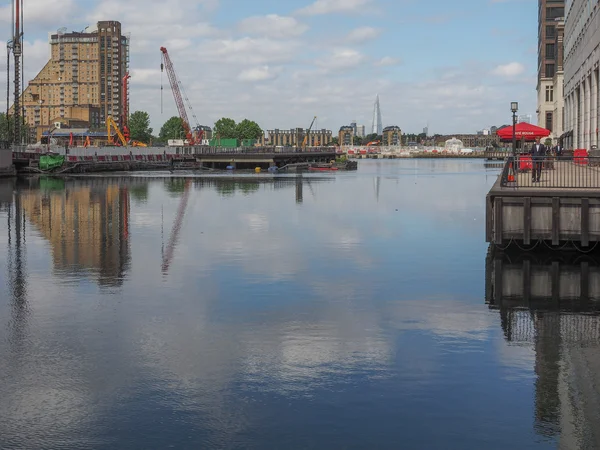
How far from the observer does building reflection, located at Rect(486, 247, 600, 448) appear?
13.6 meters

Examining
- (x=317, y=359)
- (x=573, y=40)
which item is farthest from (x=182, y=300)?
(x=573, y=40)

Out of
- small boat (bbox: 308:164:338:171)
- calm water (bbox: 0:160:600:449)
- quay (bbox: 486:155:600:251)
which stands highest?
small boat (bbox: 308:164:338:171)

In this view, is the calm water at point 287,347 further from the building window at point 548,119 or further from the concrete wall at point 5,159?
the building window at point 548,119

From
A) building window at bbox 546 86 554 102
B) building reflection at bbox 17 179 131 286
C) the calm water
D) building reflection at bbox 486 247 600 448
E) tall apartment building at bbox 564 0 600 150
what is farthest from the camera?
building window at bbox 546 86 554 102

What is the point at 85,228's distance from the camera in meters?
43.8

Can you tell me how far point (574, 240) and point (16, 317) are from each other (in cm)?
1969

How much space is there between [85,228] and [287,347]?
1110 inches

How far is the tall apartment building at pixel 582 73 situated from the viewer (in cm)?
7912

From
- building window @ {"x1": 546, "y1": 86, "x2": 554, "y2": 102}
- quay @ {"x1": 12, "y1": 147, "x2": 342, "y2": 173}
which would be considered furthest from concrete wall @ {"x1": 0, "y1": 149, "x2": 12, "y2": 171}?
building window @ {"x1": 546, "y1": 86, "x2": 554, "y2": 102}

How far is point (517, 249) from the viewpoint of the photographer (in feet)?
109

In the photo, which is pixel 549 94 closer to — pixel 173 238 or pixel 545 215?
pixel 173 238

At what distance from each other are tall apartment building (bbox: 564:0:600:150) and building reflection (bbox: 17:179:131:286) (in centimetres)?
4455

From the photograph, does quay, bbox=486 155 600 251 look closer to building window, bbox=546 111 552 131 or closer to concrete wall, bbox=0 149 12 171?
concrete wall, bbox=0 149 12 171

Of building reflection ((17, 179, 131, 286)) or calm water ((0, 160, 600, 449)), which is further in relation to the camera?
building reflection ((17, 179, 131, 286))
